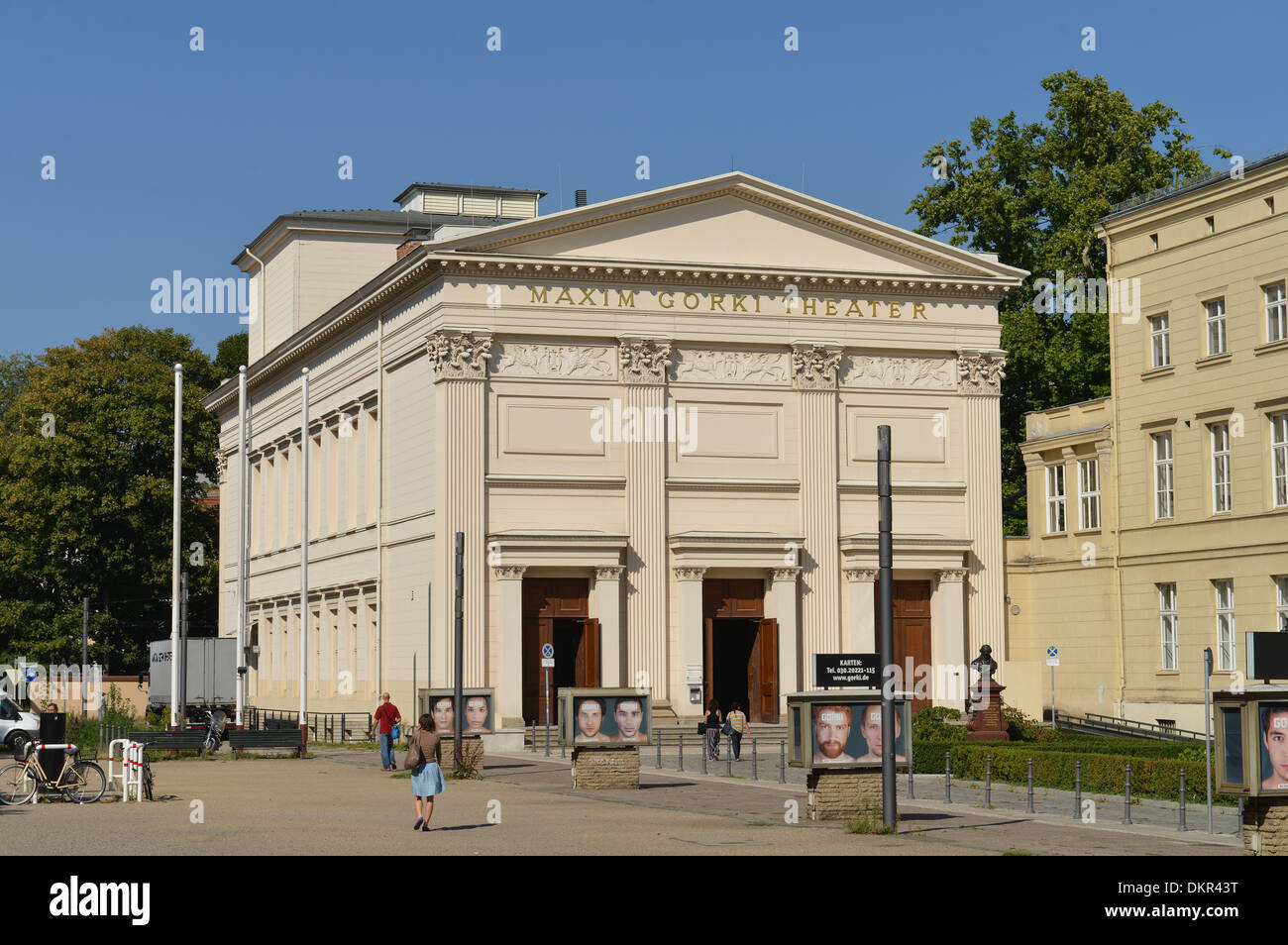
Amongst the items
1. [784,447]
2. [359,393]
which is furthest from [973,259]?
[359,393]

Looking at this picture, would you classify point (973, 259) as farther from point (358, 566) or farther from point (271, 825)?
point (271, 825)

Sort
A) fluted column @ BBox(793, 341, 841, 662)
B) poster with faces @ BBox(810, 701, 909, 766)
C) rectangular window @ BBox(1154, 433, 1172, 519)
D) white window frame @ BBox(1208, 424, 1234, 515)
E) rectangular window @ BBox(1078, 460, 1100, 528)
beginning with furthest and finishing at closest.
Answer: rectangular window @ BBox(1078, 460, 1100, 528)
fluted column @ BBox(793, 341, 841, 662)
rectangular window @ BBox(1154, 433, 1172, 519)
white window frame @ BBox(1208, 424, 1234, 515)
poster with faces @ BBox(810, 701, 909, 766)

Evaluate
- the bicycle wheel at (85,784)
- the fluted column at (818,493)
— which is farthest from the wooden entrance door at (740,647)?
the bicycle wheel at (85,784)

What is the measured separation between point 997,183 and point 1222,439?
23672 mm

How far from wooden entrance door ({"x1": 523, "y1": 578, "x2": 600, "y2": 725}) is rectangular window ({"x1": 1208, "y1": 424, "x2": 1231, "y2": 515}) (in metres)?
18.9

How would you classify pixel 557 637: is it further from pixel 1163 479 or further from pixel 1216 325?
pixel 1216 325

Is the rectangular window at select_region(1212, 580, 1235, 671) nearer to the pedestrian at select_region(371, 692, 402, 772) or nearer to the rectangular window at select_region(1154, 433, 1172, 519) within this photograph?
the rectangular window at select_region(1154, 433, 1172, 519)

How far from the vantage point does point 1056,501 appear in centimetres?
6303

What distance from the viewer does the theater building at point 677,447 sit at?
57.6 m

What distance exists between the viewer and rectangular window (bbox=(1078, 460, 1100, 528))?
60.8 m

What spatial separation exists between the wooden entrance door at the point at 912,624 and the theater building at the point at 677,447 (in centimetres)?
8

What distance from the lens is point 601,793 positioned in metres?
34.8

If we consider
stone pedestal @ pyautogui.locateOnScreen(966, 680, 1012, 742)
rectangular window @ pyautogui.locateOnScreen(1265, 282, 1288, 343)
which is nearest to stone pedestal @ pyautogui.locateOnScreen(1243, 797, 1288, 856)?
stone pedestal @ pyautogui.locateOnScreen(966, 680, 1012, 742)

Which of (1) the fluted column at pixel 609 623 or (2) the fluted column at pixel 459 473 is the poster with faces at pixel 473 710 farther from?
(1) the fluted column at pixel 609 623
